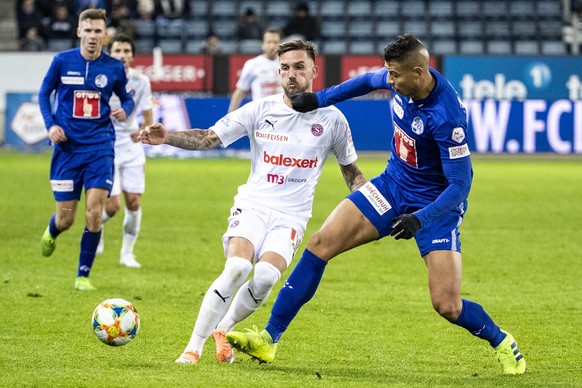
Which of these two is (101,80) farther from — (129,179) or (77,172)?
(129,179)

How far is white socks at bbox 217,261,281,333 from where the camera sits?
268 inches

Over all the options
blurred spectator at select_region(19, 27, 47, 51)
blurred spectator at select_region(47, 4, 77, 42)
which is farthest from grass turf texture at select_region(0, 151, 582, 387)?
blurred spectator at select_region(47, 4, 77, 42)

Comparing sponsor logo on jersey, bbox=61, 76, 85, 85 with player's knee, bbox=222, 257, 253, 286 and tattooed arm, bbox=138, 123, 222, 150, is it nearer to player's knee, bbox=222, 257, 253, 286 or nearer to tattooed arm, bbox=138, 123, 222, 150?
tattooed arm, bbox=138, 123, 222, 150

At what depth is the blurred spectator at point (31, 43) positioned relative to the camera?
28.3 m

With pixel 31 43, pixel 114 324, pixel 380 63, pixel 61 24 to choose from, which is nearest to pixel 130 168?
pixel 114 324

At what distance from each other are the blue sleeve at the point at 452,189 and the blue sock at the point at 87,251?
14.3 ft

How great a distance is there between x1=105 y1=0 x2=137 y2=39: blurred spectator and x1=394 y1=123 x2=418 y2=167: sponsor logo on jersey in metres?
21.8

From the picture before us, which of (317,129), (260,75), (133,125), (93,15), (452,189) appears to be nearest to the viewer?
(452,189)

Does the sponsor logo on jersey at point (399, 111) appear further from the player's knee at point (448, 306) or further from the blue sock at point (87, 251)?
the blue sock at point (87, 251)

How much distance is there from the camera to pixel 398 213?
700 cm

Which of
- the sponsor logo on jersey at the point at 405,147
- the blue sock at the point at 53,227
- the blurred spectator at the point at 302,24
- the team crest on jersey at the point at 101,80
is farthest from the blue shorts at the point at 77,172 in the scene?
the blurred spectator at the point at 302,24

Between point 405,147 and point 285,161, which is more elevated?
point 405,147

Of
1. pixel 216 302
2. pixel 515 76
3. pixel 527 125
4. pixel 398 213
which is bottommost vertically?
pixel 527 125

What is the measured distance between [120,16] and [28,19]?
8.25ft
